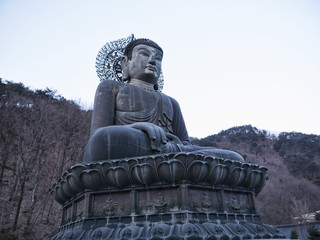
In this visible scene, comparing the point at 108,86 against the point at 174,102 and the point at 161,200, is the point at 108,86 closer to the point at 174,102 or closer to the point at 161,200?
the point at 174,102

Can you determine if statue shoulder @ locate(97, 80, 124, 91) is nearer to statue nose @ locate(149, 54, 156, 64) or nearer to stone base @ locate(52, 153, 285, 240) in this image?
statue nose @ locate(149, 54, 156, 64)

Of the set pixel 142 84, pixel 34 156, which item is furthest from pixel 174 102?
pixel 34 156

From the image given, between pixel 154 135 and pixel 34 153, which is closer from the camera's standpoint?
pixel 154 135

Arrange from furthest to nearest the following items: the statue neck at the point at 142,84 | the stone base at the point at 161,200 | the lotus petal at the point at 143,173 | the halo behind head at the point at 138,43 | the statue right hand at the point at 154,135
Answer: the halo behind head at the point at 138,43 → the statue neck at the point at 142,84 → the statue right hand at the point at 154,135 → the lotus petal at the point at 143,173 → the stone base at the point at 161,200

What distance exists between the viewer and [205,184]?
8.70 feet

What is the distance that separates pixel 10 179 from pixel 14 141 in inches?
107

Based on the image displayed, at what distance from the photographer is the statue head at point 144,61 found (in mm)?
4662

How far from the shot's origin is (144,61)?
4.71m

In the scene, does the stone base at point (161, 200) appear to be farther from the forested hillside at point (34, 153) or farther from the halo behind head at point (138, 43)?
the forested hillside at point (34, 153)

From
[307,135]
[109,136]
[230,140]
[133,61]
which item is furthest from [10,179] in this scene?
[307,135]

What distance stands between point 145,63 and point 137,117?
1094 millimetres

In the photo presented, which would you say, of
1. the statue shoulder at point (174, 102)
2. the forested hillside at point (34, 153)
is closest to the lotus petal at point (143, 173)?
the statue shoulder at point (174, 102)

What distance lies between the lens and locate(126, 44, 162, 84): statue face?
15.3 feet

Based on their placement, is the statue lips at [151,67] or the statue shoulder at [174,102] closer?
the statue lips at [151,67]
